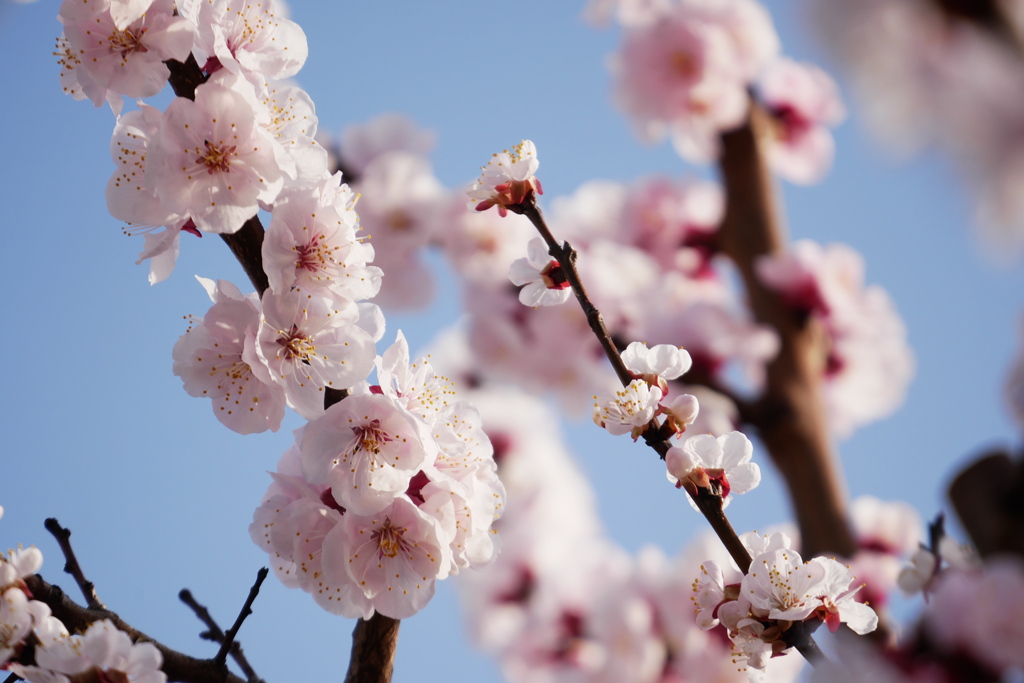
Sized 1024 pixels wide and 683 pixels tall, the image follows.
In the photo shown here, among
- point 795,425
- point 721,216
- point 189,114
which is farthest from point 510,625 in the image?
point 189,114

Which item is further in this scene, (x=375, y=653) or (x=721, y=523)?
(x=375, y=653)

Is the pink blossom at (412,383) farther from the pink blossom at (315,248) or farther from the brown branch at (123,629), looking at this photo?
the brown branch at (123,629)

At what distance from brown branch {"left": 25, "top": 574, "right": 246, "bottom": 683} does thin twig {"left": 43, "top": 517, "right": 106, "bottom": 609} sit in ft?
0.08

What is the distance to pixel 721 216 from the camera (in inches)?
110

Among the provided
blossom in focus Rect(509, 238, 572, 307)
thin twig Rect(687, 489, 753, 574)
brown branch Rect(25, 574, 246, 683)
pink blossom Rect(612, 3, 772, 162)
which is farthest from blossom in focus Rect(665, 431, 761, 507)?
pink blossom Rect(612, 3, 772, 162)

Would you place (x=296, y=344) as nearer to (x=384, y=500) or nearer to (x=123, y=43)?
(x=384, y=500)

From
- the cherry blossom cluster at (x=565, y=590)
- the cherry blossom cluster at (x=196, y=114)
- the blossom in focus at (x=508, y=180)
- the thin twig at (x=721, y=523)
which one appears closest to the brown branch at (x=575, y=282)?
the blossom in focus at (x=508, y=180)

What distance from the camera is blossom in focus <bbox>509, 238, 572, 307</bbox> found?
30.2 inches

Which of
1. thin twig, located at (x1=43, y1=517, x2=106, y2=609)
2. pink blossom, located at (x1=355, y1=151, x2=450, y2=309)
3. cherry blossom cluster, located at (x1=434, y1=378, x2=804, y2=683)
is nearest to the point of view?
thin twig, located at (x1=43, y1=517, x2=106, y2=609)

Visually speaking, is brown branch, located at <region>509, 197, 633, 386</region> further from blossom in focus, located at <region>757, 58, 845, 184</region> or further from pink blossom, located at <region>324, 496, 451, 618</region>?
blossom in focus, located at <region>757, 58, 845, 184</region>

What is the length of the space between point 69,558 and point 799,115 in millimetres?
2896

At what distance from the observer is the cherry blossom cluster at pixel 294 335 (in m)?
0.75

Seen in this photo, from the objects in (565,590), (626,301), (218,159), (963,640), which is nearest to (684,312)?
(626,301)

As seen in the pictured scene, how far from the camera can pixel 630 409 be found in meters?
0.70
